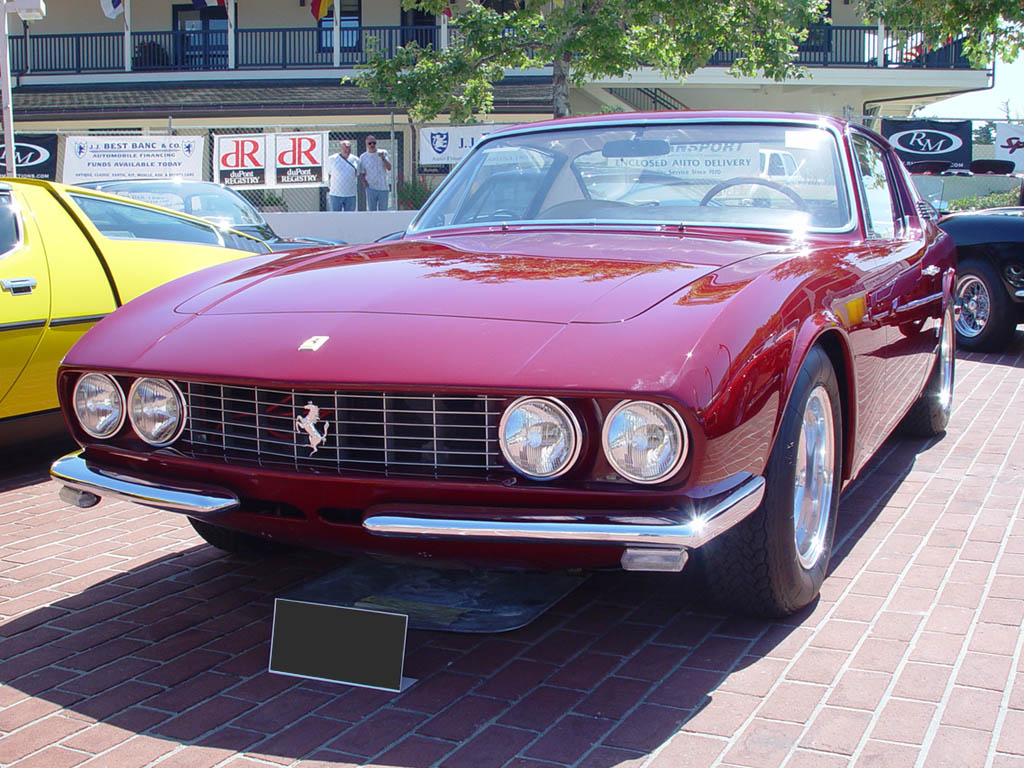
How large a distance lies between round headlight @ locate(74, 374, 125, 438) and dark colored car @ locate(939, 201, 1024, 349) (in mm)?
6551

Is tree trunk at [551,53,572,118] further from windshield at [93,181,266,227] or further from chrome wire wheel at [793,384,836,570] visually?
chrome wire wheel at [793,384,836,570]

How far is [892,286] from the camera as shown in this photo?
12.5 ft

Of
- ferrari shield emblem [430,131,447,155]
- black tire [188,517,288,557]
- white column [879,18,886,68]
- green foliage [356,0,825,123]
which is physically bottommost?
black tire [188,517,288,557]

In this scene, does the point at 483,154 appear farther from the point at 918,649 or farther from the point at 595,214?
the point at 918,649

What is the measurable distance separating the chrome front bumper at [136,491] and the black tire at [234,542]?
22.6 inches

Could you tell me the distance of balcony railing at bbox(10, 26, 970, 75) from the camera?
25.9 metres

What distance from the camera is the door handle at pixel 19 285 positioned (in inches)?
180

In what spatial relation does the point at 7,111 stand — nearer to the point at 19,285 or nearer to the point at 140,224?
the point at 140,224

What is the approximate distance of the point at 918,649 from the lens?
2898 mm

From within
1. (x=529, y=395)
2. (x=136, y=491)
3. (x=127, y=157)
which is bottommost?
(x=136, y=491)

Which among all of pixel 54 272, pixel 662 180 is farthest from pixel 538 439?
pixel 54 272

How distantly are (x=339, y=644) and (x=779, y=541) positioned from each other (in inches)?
45.3

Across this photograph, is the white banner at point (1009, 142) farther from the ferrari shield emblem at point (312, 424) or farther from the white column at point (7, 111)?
the ferrari shield emblem at point (312, 424)

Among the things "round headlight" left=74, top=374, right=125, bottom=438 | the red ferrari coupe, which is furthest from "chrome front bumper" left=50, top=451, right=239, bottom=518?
"round headlight" left=74, top=374, right=125, bottom=438
